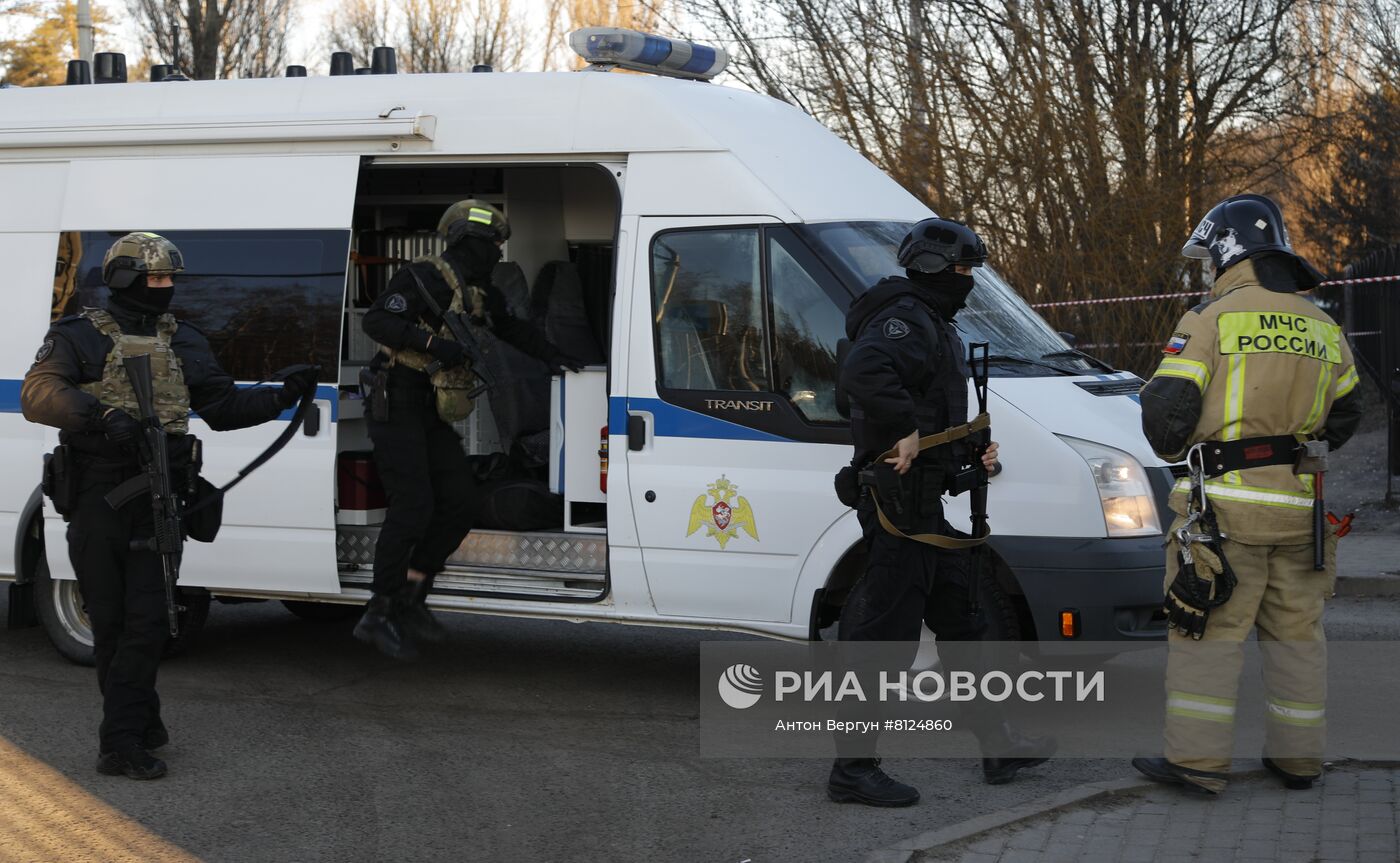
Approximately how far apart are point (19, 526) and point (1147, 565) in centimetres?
501

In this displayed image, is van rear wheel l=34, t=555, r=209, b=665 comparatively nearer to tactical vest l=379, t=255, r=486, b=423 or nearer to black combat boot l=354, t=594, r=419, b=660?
black combat boot l=354, t=594, r=419, b=660

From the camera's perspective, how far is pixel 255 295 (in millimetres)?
7145

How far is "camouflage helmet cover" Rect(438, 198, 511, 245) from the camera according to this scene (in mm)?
7039

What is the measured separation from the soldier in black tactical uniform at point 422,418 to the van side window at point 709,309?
730 millimetres

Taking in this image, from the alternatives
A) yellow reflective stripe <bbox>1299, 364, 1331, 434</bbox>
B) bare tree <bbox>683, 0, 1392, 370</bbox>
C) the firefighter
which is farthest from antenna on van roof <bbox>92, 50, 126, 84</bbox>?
bare tree <bbox>683, 0, 1392, 370</bbox>

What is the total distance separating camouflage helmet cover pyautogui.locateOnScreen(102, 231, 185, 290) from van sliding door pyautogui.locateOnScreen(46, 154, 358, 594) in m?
1.16

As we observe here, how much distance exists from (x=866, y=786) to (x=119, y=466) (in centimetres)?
290

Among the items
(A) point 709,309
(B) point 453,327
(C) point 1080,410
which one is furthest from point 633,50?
(C) point 1080,410

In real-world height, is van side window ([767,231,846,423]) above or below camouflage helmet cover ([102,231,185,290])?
below

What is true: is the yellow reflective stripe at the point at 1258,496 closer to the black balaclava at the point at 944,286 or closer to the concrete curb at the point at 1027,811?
the concrete curb at the point at 1027,811

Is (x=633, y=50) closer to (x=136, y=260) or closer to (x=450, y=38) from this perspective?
(x=136, y=260)

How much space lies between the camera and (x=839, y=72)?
15766 mm

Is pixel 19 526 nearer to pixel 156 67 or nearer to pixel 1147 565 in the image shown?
Result: pixel 156 67

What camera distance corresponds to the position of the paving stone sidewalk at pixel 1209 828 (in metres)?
4.60
